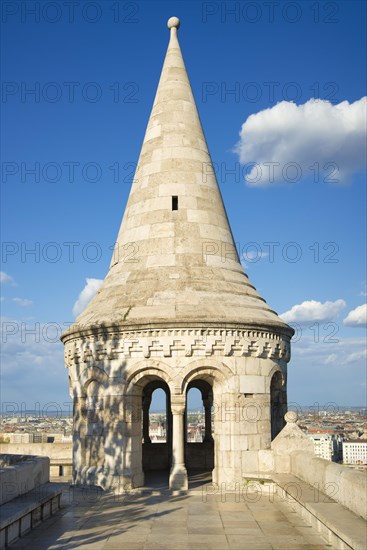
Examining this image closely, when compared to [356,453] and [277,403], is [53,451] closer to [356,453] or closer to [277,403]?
[277,403]

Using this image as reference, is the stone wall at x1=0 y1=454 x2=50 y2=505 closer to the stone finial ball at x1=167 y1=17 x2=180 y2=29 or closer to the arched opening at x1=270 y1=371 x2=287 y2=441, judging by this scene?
the arched opening at x1=270 y1=371 x2=287 y2=441

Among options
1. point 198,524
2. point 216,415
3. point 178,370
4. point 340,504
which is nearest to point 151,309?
point 178,370

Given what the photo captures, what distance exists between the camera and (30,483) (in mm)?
10539

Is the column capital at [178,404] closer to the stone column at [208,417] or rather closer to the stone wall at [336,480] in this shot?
the stone wall at [336,480]

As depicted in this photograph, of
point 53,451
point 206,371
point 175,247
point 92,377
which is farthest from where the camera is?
point 53,451

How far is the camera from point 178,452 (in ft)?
43.7

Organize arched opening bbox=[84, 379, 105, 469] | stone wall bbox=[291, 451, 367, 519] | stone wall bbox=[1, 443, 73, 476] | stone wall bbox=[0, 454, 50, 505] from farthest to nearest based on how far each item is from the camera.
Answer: stone wall bbox=[1, 443, 73, 476]
arched opening bbox=[84, 379, 105, 469]
stone wall bbox=[0, 454, 50, 505]
stone wall bbox=[291, 451, 367, 519]

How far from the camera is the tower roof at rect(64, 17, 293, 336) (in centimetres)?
1367

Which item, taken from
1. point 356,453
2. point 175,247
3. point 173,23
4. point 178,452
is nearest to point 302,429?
point 178,452

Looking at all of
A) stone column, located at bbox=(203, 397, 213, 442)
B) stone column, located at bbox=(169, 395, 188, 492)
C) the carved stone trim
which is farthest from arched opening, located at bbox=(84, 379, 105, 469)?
stone column, located at bbox=(203, 397, 213, 442)

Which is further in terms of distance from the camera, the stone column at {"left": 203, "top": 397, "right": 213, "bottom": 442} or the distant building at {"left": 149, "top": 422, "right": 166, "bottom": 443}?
the distant building at {"left": 149, "top": 422, "right": 166, "bottom": 443}

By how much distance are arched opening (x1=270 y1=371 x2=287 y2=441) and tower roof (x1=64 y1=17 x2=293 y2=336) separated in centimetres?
142

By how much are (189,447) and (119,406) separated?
19.6ft

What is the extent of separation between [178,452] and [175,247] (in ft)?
15.8
